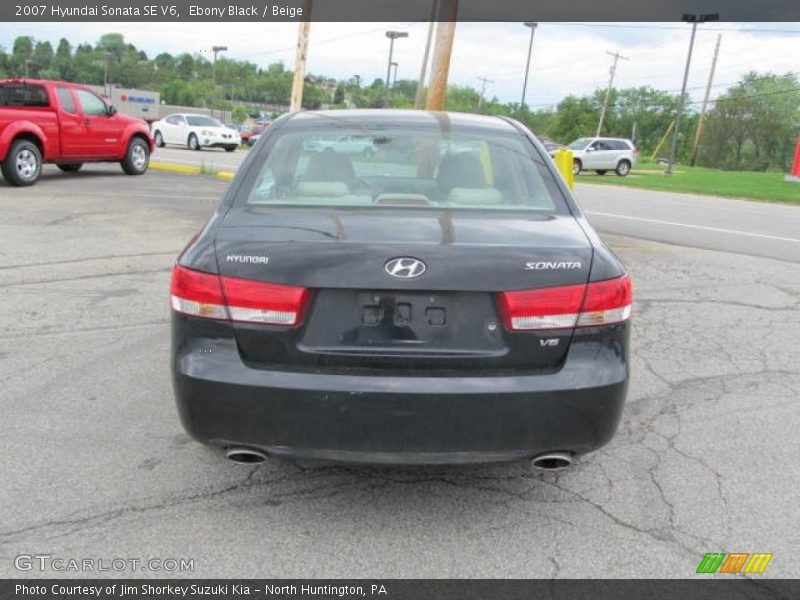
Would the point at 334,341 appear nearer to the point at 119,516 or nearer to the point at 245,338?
the point at 245,338

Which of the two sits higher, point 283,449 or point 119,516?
point 283,449

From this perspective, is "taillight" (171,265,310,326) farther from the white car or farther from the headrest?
the white car

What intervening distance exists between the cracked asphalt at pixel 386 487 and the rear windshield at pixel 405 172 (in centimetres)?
126

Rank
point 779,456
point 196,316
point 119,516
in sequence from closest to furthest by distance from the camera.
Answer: point 196,316 < point 119,516 < point 779,456

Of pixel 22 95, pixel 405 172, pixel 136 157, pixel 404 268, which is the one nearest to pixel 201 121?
pixel 136 157

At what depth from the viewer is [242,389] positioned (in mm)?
2703

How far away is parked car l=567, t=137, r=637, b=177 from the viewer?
114 ft

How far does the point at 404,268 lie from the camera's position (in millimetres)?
2664

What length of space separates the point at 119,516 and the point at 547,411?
5.82 feet

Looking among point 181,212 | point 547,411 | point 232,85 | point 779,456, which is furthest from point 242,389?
point 232,85

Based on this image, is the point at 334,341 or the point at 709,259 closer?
the point at 334,341
